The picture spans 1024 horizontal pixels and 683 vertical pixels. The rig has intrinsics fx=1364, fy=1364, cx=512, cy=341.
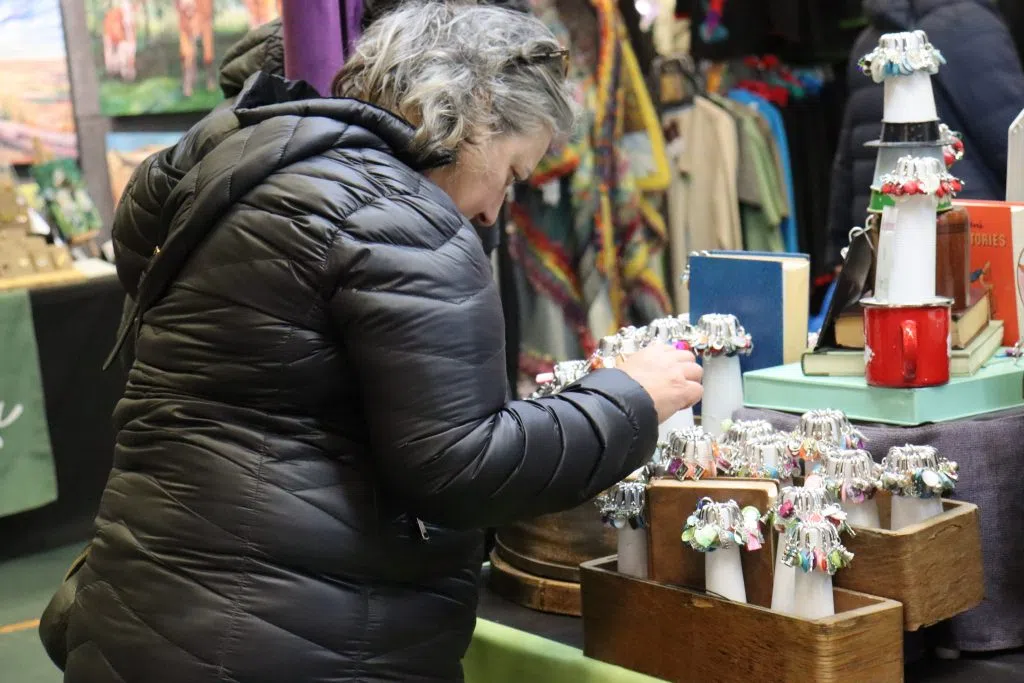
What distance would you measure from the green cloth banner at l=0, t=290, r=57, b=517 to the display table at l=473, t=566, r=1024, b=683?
2526 mm

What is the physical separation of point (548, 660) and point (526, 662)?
35 mm

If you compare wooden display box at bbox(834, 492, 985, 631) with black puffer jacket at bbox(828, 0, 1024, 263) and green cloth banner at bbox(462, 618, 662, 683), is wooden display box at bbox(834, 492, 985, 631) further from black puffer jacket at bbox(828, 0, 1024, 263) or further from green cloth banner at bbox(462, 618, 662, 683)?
black puffer jacket at bbox(828, 0, 1024, 263)

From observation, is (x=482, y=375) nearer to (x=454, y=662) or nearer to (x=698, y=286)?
(x=454, y=662)

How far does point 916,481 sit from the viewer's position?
1381 mm

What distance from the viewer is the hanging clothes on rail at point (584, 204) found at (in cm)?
402

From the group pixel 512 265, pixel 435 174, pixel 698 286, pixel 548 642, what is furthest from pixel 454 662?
pixel 512 265

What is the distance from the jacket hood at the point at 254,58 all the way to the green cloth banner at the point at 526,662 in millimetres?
1095

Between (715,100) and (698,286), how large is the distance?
2964 mm

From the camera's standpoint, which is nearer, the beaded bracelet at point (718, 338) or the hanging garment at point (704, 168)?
the beaded bracelet at point (718, 338)

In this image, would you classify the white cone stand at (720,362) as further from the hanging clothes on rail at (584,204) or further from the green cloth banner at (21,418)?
the green cloth banner at (21,418)

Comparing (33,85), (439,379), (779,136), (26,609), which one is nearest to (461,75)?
(439,379)

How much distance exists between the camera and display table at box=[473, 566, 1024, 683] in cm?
→ 145

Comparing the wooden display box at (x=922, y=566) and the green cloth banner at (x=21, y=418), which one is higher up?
the wooden display box at (x=922, y=566)

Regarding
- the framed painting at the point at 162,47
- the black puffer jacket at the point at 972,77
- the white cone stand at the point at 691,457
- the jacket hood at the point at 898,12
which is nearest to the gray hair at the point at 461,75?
the white cone stand at the point at 691,457
